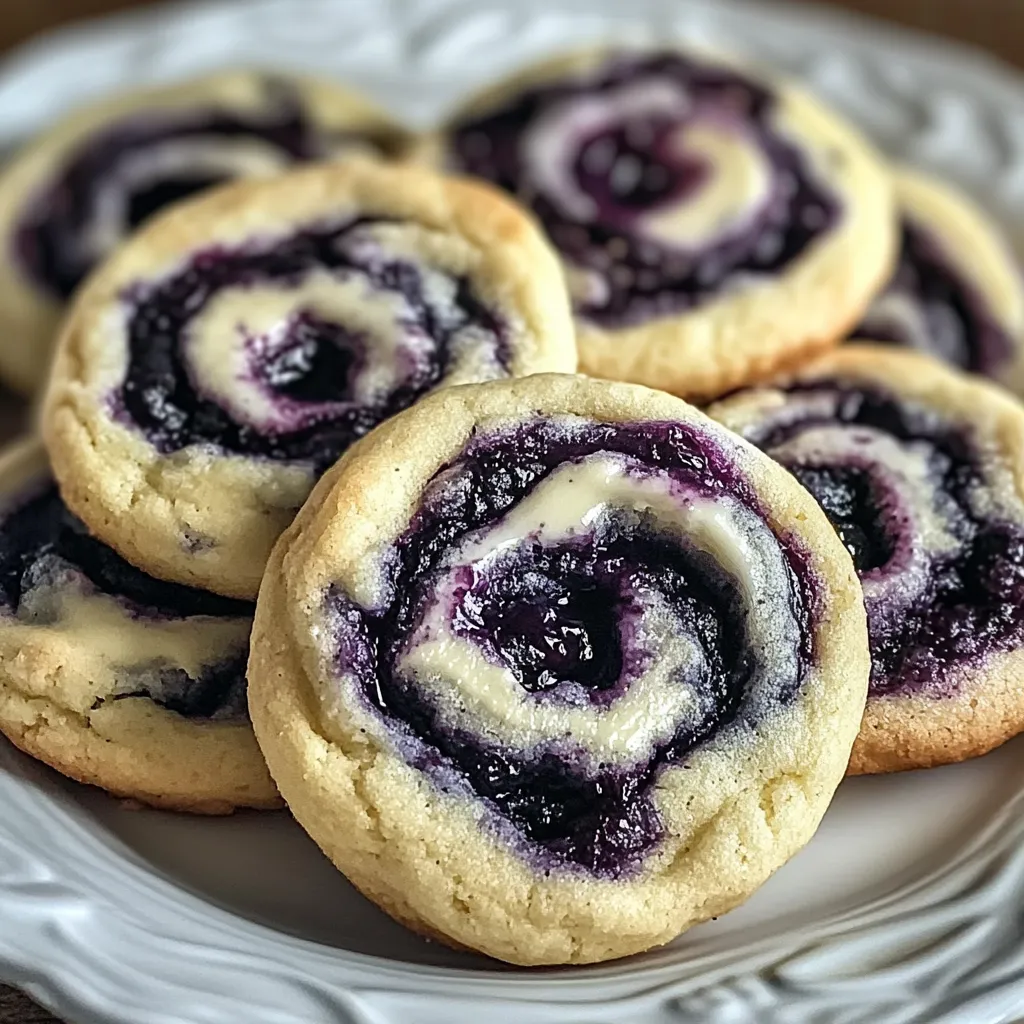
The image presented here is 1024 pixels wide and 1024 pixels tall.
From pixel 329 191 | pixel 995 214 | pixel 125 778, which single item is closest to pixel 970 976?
pixel 125 778

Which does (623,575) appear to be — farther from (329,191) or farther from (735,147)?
(735,147)

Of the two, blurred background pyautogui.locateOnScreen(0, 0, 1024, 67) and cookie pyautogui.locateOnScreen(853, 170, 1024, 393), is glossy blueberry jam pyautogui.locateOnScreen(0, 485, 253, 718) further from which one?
blurred background pyautogui.locateOnScreen(0, 0, 1024, 67)

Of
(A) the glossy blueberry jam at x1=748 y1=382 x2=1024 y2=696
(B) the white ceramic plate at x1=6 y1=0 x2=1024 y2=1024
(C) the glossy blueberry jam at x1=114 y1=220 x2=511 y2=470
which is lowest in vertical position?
(B) the white ceramic plate at x1=6 y1=0 x2=1024 y2=1024

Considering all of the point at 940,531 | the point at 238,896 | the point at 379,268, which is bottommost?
the point at 238,896

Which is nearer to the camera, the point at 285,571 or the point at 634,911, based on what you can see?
the point at 634,911

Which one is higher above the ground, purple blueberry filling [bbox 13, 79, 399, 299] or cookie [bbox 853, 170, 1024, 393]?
purple blueberry filling [bbox 13, 79, 399, 299]

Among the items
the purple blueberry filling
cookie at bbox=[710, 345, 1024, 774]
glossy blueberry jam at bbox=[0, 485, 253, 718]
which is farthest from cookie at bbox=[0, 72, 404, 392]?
cookie at bbox=[710, 345, 1024, 774]

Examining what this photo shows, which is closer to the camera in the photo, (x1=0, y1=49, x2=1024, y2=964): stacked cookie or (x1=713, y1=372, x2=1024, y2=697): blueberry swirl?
(x1=0, y1=49, x2=1024, y2=964): stacked cookie
